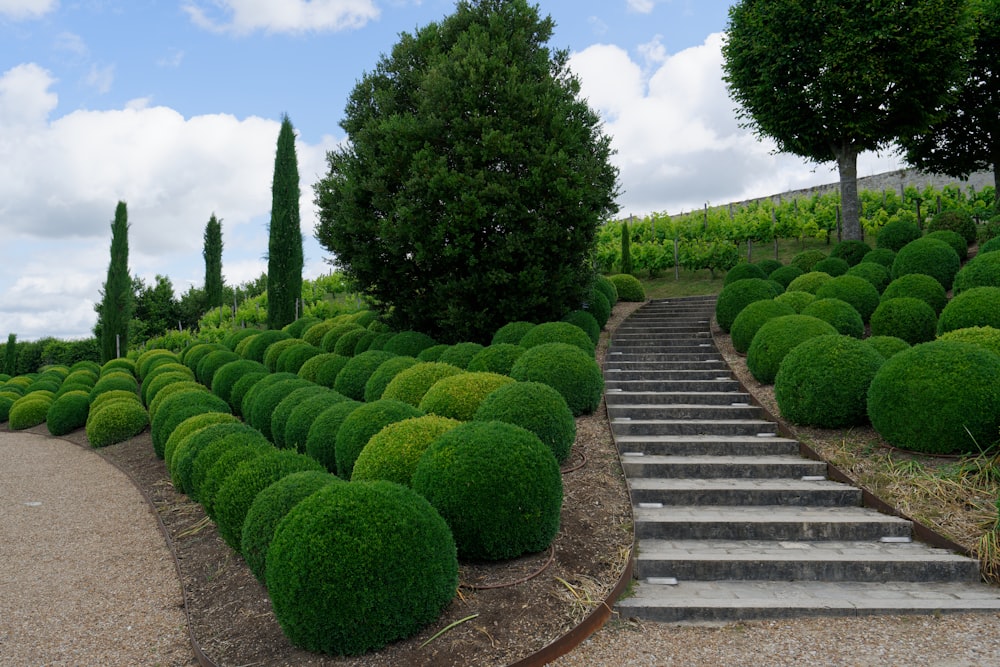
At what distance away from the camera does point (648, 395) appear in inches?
348

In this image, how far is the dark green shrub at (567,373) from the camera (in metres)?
7.49

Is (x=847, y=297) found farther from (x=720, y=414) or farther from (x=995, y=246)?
(x=720, y=414)

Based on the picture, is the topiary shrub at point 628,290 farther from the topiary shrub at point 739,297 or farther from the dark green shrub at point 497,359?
the dark green shrub at point 497,359

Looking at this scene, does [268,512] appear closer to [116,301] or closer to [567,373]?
[567,373]

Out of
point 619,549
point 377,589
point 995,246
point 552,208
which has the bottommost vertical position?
point 619,549

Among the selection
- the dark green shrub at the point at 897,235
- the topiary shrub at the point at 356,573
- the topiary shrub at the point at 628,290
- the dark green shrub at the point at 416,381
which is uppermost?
the dark green shrub at the point at 897,235

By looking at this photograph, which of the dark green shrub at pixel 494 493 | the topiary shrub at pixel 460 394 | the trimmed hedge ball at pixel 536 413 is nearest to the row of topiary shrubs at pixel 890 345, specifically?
the trimmed hedge ball at pixel 536 413

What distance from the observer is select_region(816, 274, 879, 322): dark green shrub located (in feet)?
35.4

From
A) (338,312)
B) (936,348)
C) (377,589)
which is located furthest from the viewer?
(338,312)

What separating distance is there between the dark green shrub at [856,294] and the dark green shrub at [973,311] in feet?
6.90

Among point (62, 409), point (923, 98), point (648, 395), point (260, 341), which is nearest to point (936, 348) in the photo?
point (648, 395)

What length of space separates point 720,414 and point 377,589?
5801 mm

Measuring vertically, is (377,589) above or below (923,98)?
below

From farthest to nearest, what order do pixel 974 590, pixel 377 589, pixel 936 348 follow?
pixel 936 348 < pixel 974 590 < pixel 377 589
